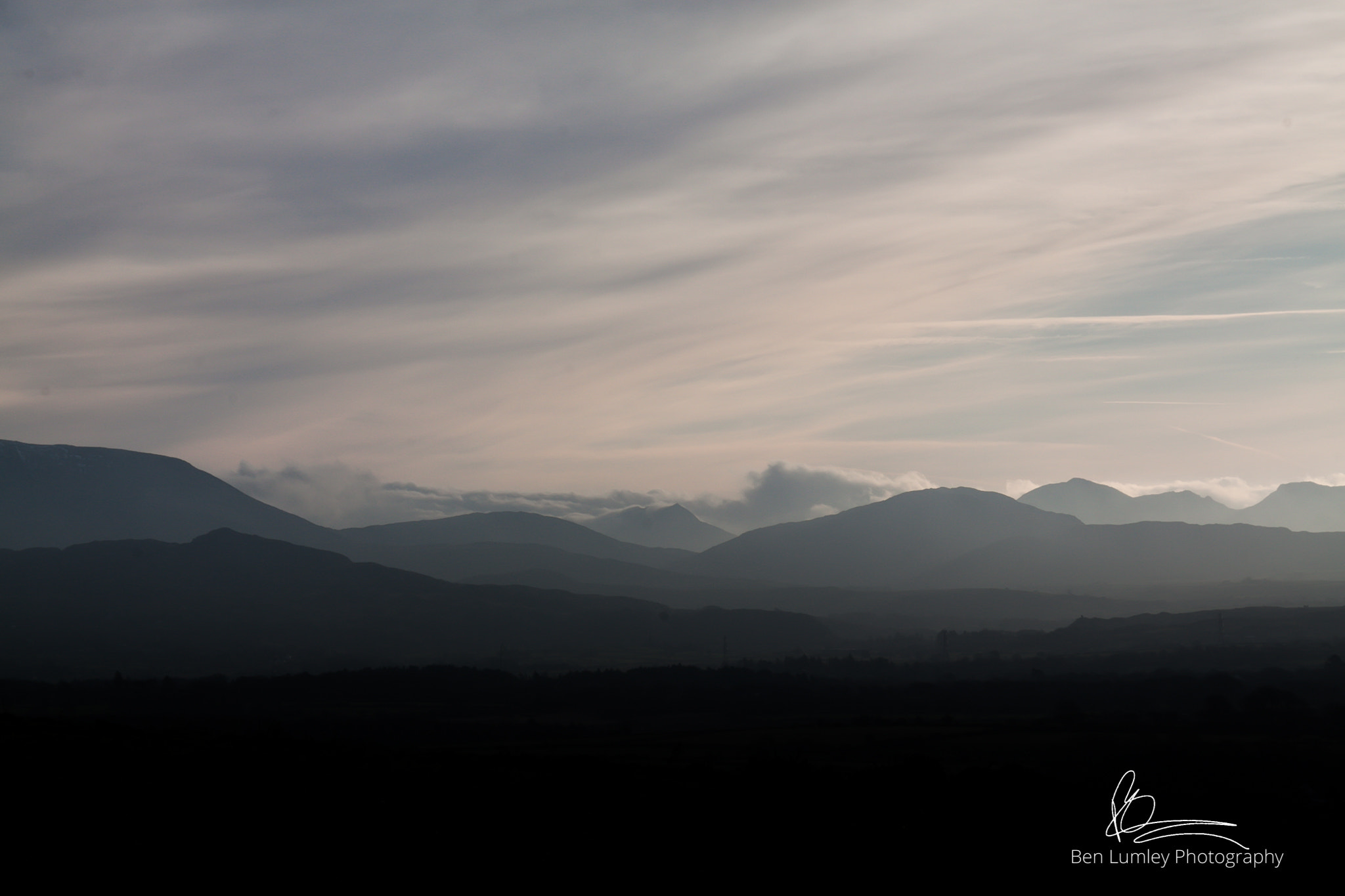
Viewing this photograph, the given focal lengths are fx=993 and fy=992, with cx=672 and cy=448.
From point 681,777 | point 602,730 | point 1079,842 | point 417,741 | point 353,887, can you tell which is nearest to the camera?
point 353,887

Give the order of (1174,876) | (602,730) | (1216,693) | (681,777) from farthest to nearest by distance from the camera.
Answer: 1. (1216,693)
2. (602,730)
3. (681,777)
4. (1174,876)

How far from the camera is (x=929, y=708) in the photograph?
14250 cm

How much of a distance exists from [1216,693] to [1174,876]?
112 metres

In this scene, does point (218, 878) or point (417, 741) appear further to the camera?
point (417, 741)

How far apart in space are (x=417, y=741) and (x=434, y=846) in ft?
248

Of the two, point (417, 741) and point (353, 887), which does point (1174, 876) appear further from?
A: point (417, 741)

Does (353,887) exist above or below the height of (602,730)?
above

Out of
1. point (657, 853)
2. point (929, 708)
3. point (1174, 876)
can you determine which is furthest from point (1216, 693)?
point (657, 853)

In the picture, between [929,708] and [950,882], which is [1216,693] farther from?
[950,882]

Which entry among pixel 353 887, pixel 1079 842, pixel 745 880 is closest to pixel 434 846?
pixel 353 887
